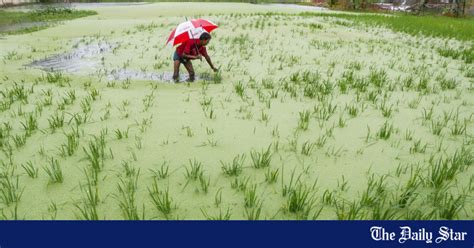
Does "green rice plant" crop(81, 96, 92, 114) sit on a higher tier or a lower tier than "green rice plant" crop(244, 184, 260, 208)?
higher

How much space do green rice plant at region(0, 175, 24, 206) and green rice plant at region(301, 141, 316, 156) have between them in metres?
2.41

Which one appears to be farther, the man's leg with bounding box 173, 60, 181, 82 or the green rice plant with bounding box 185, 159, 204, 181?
the man's leg with bounding box 173, 60, 181, 82

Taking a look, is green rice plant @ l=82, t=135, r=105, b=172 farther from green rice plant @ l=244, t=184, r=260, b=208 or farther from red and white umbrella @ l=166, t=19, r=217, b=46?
red and white umbrella @ l=166, t=19, r=217, b=46

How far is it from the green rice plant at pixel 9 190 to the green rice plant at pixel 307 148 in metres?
2.41

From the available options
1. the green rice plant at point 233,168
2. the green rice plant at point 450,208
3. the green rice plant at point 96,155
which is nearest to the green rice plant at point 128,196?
the green rice plant at point 96,155

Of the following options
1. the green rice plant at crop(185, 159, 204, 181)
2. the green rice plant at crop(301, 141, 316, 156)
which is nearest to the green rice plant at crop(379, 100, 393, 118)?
the green rice plant at crop(301, 141, 316, 156)

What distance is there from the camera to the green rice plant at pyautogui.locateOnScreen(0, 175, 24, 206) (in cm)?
233

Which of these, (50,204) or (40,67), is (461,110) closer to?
(50,204)

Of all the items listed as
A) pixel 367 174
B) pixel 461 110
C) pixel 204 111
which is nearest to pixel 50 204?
pixel 204 111

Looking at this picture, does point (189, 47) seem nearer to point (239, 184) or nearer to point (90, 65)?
point (90, 65)

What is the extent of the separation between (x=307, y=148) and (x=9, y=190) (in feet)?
8.36

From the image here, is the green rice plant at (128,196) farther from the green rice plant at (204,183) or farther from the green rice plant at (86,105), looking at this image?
the green rice plant at (86,105)

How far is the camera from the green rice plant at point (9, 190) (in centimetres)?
233

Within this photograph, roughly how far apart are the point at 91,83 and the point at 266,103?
3.31 metres
